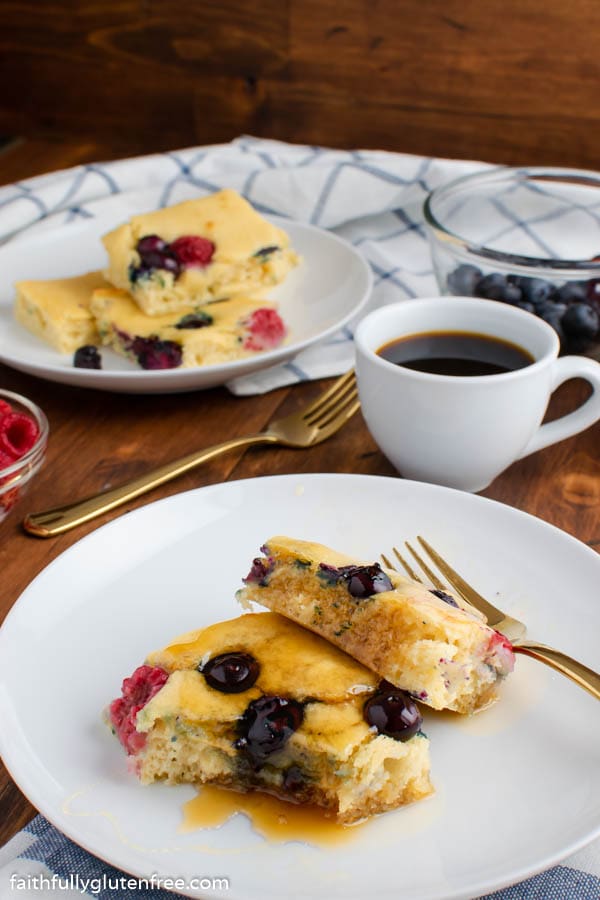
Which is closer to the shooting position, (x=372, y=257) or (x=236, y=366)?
(x=236, y=366)

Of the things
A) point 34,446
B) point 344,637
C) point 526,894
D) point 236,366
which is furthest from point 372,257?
point 526,894

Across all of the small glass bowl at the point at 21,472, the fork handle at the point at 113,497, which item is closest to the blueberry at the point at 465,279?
the fork handle at the point at 113,497

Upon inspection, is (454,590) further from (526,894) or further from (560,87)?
(560,87)

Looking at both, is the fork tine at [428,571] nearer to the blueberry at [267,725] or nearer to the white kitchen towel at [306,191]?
the blueberry at [267,725]

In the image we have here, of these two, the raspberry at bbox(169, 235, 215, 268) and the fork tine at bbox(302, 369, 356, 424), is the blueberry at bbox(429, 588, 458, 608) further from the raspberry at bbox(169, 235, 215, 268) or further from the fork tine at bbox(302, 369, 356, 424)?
the raspberry at bbox(169, 235, 215, 268)

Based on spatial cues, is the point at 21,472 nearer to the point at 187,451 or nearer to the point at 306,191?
the point at 187,451

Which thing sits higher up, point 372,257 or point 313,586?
point 313,586

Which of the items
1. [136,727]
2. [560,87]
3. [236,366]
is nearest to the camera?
[136,727]

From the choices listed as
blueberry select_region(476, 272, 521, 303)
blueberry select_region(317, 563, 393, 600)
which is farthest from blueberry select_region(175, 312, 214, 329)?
blueberry select_region(317, 563, 393, 600)
